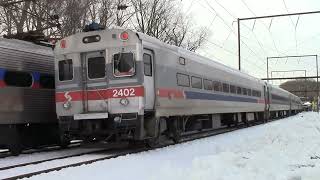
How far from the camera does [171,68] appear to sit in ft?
55.1

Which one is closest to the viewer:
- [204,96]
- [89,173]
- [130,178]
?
[130,178]

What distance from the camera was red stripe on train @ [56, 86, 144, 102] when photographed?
14.5 metres

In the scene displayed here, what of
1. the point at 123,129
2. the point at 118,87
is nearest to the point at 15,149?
the point at 123,129

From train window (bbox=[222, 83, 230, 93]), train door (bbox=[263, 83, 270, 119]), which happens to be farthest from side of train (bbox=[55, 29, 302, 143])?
train door (bbox=[263, 83, 270, 119])

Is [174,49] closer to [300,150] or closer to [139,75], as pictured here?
[139,75]

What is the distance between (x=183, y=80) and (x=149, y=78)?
10.2 feet

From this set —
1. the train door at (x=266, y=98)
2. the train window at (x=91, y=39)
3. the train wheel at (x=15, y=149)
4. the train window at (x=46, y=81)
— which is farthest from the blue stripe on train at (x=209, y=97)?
the train door at (x=266, y=98)

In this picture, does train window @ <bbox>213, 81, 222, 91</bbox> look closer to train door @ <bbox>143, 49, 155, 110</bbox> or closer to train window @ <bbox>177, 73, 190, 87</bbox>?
train window @ <bbox>177, 73, 190, 87</bbox>

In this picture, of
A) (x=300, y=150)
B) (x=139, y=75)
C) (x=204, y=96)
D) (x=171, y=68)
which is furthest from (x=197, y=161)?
(x=204, y=96)

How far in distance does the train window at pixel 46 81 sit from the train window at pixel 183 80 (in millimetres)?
4014

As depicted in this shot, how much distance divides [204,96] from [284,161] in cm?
1000

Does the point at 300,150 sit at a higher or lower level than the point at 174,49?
lower

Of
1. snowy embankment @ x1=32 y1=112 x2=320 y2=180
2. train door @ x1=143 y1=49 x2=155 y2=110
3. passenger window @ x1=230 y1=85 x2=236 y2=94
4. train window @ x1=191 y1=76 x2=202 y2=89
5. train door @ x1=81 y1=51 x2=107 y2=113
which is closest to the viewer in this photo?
snowy embankment @ x1=32 y1=112 x2=320 y2=180

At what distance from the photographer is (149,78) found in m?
15.0
